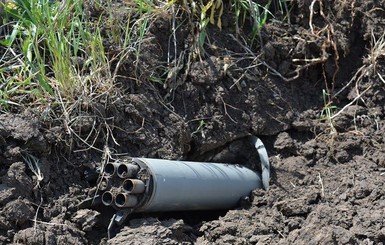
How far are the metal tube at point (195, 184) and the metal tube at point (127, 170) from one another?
4cm

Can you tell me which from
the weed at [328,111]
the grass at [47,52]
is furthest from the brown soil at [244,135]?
the grass at [47,52]

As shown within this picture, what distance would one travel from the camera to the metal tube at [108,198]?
127 inches

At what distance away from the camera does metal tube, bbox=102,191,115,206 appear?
10.6ft

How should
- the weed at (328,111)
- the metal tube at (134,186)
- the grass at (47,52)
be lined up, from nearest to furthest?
the metal tube at (134,186)
the grass at (47,52)
the weed at (328,111)

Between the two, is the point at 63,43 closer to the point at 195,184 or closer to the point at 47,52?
the point at 47,52

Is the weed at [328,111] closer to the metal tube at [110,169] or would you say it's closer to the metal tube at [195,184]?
the metal tube at [195,184]

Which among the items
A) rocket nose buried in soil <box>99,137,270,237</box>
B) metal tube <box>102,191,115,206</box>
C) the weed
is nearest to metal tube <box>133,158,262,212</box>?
rocket nose buried in soil <box>99,137,270,237</box>

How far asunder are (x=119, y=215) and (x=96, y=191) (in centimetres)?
14

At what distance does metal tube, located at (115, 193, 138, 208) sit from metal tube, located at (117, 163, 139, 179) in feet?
0.25

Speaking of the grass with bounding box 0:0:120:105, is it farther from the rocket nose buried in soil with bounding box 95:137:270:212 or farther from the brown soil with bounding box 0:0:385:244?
the rocket nose buried in soil with bounding box 95:137:270:212

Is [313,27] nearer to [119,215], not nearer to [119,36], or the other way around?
[119,36]

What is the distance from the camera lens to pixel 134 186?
3.17 meters

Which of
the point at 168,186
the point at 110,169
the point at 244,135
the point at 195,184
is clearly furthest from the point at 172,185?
the point at 244,135

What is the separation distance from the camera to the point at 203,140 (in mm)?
3691
